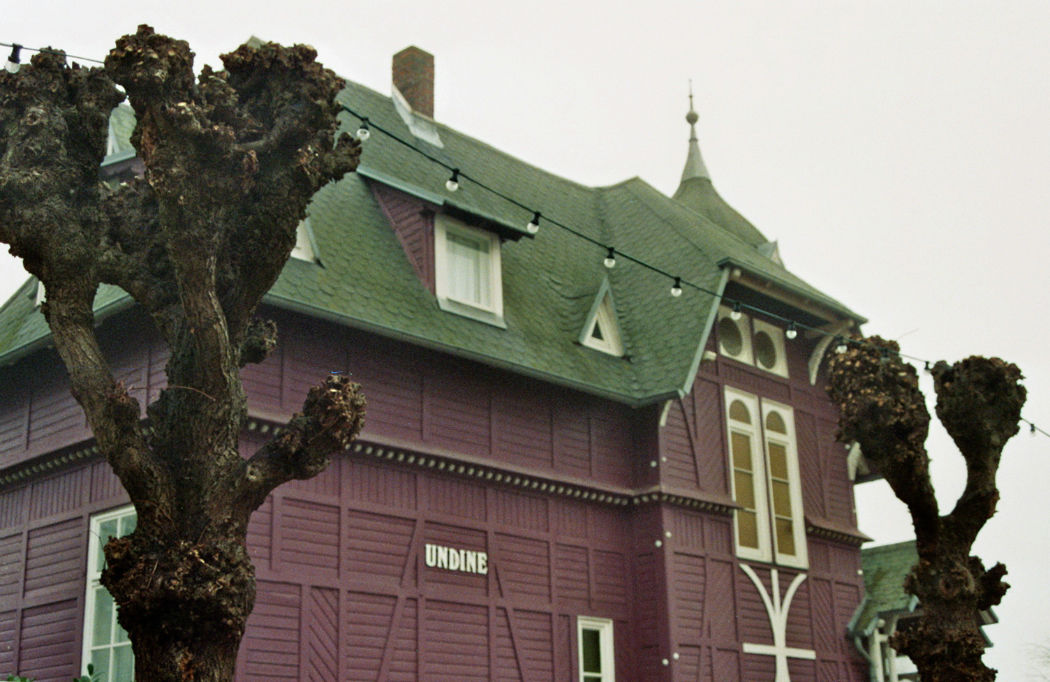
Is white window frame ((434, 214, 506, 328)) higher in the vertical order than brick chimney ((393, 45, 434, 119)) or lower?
lower

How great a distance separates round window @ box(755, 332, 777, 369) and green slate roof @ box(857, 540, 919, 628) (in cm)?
Result: 423

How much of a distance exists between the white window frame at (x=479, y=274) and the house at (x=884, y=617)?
25.9ft

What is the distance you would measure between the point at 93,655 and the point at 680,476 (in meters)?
9.10

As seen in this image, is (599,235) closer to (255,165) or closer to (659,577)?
(659,577)

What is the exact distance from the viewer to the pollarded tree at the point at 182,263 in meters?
9.63

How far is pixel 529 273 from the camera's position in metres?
22.6

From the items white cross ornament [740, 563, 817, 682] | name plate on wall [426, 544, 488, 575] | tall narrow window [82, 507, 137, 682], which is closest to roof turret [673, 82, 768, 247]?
white cross ornament [740, 563, 817, 682]

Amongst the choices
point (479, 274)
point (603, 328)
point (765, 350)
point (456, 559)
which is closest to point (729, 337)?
point (765, 350)

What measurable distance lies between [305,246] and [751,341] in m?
8.89

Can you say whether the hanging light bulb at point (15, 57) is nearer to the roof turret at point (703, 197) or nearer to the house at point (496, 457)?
the house at point (496, 457)

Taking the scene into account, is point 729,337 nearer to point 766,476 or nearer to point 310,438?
point 766,476

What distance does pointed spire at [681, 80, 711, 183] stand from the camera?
30.5 m

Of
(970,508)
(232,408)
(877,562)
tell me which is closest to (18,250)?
(232,408)

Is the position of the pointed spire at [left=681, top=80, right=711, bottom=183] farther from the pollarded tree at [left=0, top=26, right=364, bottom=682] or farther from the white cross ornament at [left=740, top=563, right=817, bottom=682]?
the pollarded tree at [left=0, top=26, right=364, bottom=682]
